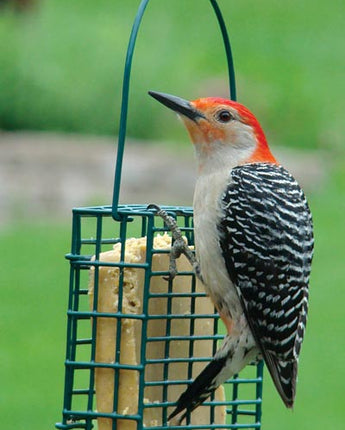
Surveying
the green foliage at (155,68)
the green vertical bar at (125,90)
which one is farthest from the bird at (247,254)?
the green foliage at (155,68)

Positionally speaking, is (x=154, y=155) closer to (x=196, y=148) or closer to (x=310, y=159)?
(x=310, y=159)

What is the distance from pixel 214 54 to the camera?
82.8 feet

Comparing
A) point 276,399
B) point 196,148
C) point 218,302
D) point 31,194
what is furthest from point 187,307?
point 31,194

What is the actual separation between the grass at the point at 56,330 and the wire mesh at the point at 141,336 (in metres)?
4.93

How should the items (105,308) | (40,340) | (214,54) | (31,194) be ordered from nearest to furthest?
(105,308) < (40,340) < (31,194) < (214,54)

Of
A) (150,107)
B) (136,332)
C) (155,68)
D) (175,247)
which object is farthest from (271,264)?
(155,68)

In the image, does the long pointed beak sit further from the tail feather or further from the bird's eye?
the tail feather

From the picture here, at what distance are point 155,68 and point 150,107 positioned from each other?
761 mm

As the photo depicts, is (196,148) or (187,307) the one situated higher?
(196,148)

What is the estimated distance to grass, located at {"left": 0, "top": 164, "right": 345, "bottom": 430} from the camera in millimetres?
12086

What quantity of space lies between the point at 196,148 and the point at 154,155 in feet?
35.1

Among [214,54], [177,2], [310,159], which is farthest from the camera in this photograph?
[177,2]

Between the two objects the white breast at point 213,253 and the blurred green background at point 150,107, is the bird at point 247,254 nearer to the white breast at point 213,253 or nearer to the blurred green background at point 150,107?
the white breast at point 213,253

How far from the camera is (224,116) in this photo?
6629mm
